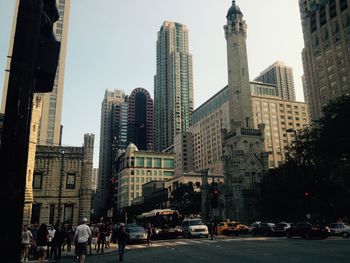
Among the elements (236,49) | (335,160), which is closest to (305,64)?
(236,49)

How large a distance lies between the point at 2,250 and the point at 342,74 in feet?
368

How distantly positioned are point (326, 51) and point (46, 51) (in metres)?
119

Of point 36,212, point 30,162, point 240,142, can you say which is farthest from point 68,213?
point 240,142

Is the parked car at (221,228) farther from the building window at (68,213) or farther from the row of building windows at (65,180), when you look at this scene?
the row of building windows at (65,180)

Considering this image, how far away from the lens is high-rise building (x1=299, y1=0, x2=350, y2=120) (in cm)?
10006

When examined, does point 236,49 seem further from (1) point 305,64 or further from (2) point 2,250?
(2) point 2,250

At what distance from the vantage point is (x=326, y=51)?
352ft

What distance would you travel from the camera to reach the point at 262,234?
37688 mm

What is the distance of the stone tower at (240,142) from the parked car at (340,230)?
93.2 feet

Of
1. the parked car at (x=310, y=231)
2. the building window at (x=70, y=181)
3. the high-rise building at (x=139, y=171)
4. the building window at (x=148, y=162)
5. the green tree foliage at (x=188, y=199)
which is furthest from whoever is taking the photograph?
the building window at (x=148, y=162)

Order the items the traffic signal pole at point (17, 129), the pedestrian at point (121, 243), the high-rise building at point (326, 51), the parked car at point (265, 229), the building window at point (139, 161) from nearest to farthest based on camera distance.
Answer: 1. the traffic signal pole at point (17, 129)
2. the pedestrian at point (121, 243)
3. the parked car at point (265, 229)
4. the high-rise building at point (326, 51)
5. the building window at point (139, 161)

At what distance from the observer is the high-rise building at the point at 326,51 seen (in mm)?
100062

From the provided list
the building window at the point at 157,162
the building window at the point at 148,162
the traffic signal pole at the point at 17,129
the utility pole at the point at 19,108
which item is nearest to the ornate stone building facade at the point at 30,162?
the utility pole at the point at 19,108

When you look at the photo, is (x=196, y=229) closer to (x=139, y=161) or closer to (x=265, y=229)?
(x=265, y=229)
